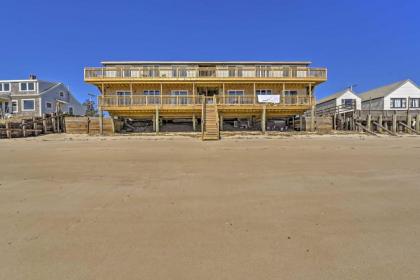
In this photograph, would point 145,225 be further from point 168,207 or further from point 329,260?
point 329,260

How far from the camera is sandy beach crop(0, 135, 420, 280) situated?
2957mm

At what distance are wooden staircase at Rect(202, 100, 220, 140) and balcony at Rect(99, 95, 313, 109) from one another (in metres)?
1.09

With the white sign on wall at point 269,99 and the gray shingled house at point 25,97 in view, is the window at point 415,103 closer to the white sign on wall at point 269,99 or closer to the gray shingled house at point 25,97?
the white sign on wall at point 269,99

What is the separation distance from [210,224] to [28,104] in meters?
42.0

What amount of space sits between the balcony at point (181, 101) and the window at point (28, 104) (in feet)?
66.0

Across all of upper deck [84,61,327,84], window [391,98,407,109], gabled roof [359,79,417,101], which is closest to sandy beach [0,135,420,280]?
upper deck [84,61,327,84]

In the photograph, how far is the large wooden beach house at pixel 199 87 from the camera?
2388cm

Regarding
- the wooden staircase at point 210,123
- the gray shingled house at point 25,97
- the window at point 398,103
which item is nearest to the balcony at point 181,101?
the wooden staircase at point 210,123

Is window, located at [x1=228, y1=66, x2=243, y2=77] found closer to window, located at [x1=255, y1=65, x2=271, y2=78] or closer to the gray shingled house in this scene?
window, located at [x1=255, y1=65, x2=271, y2=78]

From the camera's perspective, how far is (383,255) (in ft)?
10.5

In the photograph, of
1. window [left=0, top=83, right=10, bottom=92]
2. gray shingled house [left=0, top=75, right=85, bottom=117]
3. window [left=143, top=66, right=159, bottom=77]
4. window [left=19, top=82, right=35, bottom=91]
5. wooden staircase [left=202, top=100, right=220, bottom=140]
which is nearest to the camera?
wooden staircase [left=202, top=100, right=220, bottom=140]

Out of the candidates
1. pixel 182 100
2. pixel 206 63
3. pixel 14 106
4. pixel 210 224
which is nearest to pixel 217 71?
pixel 206 63

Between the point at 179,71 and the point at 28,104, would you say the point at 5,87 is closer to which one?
the point at 28,104

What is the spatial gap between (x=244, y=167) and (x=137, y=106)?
56.2 ft
